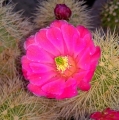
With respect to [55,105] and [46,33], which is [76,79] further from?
[55,105]

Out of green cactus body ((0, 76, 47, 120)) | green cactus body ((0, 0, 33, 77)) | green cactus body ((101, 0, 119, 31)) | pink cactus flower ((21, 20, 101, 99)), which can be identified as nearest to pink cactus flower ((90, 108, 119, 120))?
pink cactus flower ((21, 20, 101, 99))

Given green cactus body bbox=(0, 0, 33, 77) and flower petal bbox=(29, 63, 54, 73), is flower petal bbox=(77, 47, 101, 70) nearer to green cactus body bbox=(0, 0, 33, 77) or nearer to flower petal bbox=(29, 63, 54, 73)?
flower petal bbox=(29, 63, 54, 73)

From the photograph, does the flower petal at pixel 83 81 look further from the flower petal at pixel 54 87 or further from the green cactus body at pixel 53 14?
the green cactus body at pixel 53 14

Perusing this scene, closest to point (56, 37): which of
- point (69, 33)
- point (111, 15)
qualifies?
point (69, 33)

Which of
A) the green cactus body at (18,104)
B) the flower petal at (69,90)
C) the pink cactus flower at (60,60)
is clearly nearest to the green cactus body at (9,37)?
the green cactus body at (18,104)

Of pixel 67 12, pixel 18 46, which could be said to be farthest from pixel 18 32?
pixel 67 12

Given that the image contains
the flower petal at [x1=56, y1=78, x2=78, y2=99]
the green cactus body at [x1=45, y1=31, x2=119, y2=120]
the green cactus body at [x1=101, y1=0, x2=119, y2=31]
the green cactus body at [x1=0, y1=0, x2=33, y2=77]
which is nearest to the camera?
the flower petal at [x1=56, y1=78, x2=78, y2=99]
